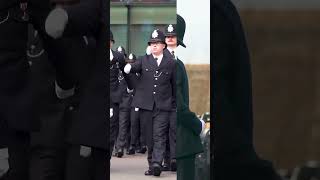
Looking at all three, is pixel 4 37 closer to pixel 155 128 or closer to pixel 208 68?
pixel 208 68

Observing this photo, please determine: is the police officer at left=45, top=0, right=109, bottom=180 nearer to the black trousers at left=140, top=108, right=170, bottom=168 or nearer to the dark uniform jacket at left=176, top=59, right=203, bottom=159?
the dark uniform jacket at left=176, top=59, right=203, bottom=159

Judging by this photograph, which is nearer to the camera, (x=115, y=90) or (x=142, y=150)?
(x=115, y=90)

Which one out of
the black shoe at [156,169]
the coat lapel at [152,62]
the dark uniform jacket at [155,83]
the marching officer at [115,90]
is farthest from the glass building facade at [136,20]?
the black shoe at [156,169]

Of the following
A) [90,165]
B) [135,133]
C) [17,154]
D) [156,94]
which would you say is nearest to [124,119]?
[135,133]

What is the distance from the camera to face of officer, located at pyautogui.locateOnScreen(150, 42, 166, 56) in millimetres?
7793

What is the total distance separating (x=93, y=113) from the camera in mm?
2857

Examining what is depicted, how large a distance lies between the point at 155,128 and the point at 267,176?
526 centimetres

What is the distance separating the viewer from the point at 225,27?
262 centimetres

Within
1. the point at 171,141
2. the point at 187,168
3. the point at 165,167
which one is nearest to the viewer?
the point at 187,168

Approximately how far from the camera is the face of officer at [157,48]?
779 centimetres

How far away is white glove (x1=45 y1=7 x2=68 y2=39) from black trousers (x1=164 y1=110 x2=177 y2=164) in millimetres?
4947

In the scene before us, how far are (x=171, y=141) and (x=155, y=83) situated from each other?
2.17 feet

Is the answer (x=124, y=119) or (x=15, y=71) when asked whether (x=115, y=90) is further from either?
(x=15, y=71)

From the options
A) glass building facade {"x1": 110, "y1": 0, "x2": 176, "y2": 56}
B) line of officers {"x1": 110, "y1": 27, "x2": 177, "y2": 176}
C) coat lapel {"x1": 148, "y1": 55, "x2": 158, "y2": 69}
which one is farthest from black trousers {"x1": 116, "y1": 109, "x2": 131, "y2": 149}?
glass building facade {"x1": 110, "y1": 0, "x2": 176, "y2": 56}
